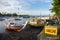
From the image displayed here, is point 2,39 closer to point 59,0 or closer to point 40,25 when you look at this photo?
point 59,0

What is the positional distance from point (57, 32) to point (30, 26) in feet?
125

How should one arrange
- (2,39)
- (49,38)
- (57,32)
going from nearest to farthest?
(49,38) < (57,32) < (2,39)

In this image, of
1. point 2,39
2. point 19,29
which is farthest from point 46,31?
point 19,29

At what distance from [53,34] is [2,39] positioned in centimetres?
1330

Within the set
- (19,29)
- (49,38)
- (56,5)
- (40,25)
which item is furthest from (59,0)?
(40,25)

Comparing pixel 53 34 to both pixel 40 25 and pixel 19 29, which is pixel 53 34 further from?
pixel 40 25

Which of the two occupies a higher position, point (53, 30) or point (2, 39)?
point (53, 30)

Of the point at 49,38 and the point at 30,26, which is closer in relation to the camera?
the point at 49,38

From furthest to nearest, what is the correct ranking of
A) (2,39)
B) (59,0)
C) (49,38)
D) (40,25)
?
(40,25), (2,39), (59,0), (49,38)

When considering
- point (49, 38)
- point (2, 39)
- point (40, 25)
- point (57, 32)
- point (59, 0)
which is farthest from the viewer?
point (40, 25)

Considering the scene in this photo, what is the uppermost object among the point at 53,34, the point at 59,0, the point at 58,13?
the point at 59,0

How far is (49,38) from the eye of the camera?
64.6 feet

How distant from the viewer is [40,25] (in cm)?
5628

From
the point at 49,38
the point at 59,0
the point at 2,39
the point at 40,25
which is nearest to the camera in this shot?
the point at 49,38
